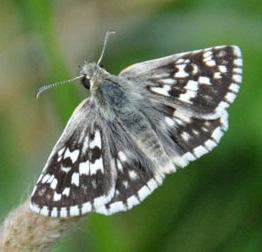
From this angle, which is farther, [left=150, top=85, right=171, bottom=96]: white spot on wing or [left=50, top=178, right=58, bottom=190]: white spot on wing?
[left=150, top=85, right=171, bottom=96]: white spot on wing

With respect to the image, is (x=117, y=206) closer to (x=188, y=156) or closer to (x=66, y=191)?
(x=66, y=191)

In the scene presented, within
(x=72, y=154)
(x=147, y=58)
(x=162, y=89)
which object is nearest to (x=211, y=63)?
(x=162, y=89)

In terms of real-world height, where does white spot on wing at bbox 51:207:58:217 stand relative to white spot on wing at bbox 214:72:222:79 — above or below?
above

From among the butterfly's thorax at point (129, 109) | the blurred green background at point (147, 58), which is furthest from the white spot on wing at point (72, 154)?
the blurred green background at point (147, 58)

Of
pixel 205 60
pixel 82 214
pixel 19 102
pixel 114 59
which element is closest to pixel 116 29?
pixel 114 59

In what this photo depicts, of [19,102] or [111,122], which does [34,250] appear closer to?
[111,122]

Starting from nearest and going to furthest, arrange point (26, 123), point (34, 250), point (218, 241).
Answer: point (34, 250), point (218, 241), point (26, 123)

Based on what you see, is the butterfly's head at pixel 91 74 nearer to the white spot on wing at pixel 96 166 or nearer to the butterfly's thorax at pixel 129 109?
the butterfly's thorax at pixel 129 109

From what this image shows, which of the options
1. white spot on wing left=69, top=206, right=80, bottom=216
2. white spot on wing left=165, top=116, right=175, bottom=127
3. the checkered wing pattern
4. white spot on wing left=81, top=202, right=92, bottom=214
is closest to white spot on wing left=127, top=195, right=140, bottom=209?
the checkered wing pattern

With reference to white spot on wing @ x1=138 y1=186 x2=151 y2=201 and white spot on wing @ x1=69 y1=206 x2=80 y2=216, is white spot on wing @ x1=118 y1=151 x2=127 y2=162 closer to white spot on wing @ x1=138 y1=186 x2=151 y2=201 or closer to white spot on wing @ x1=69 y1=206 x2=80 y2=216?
white spot on wing @ x1=138 y1=186 x2=151 y2=201
